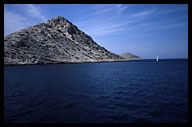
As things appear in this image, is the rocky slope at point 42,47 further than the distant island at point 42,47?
Yes

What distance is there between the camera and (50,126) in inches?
214

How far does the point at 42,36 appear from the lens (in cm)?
12875

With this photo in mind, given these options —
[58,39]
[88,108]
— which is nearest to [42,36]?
[58,39]

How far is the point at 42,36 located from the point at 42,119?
136303mm

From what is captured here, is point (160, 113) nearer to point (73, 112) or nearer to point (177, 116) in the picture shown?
point (177, 116)

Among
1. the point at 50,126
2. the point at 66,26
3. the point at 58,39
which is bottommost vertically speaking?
the point at 50,126

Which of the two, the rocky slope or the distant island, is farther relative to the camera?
the rocky slope

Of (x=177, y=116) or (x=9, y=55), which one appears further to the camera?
(x=9, y=55)

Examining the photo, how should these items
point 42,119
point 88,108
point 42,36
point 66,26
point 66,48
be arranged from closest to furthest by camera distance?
point 42,119, point 88,108, point 42,36, point 66,48, point 66,26

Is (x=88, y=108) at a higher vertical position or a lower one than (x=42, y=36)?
lower
